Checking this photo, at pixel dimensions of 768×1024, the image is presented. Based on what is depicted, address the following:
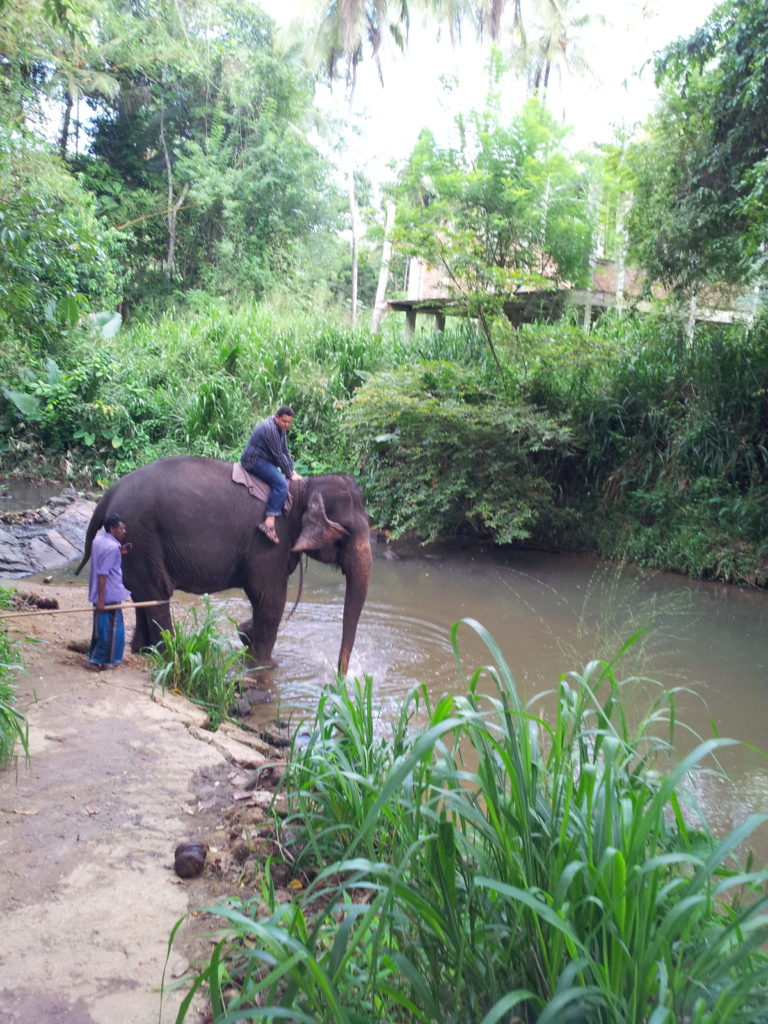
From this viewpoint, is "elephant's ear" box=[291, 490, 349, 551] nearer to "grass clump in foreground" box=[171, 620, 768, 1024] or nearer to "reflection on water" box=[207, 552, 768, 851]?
"reflection on water" box=[207, 552, 768, 851]

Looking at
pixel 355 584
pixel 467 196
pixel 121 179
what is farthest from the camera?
pixel 121 179

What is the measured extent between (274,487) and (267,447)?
328 mm

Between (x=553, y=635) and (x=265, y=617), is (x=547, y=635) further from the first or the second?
(x=265, y=617)

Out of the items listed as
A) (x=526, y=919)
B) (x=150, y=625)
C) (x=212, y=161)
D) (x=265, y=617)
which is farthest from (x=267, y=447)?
(x=212, y=161)

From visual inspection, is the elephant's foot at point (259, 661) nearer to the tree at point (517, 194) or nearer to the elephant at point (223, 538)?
the elephant at point (223, 538)

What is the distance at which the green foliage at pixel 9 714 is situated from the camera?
3.70m

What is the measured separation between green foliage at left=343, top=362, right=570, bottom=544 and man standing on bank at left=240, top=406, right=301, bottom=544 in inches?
192

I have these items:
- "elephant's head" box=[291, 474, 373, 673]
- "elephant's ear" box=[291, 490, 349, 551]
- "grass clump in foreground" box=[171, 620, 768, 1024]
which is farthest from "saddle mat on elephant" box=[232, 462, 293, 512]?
"grass clump in foreground" box=[171, 620, 768, 1024]

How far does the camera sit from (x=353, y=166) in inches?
1117

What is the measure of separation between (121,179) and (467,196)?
541 inches

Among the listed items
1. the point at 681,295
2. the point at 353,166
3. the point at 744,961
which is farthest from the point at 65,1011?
the point at 353,166

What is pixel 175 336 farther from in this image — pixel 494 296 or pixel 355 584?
pixel 355 584

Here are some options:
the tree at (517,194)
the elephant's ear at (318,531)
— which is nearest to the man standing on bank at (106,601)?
the elephant's ear at (318,531)

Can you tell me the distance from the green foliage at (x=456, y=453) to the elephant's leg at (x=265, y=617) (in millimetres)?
4892
